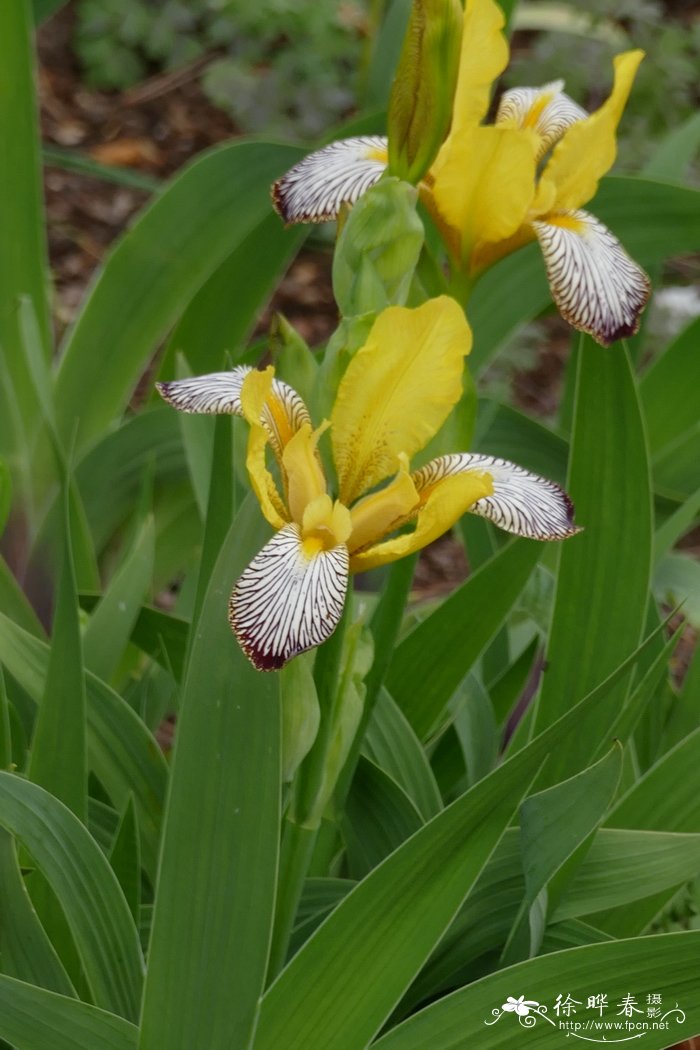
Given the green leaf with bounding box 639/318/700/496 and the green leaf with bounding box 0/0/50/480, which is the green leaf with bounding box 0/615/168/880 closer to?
the green leaf with bounding box 0/0/50/480

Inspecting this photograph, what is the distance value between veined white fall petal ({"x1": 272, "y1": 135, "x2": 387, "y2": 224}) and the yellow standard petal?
28 centimetres

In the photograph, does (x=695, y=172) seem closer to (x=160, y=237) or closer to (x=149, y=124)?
(x=149, y=124)

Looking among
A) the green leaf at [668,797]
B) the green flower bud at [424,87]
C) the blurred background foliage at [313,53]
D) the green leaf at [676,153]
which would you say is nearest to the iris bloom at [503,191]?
A: the green flower bud at [424,87]

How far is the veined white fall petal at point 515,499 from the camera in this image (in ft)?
2.35

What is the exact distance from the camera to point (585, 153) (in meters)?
0.95

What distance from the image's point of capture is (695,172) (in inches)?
98.1

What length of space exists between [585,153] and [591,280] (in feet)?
0.38

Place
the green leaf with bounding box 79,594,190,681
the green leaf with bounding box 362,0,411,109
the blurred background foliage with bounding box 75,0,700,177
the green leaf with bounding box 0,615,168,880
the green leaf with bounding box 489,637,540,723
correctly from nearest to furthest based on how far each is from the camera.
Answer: the green leaf with bounding box 0,615,168,880 → the green leaf with bounding box 79,594,190,681 → the green leaf with bounding box 489,637,540,723 → the green leaf with bounding box 362,0,411,109 → the blurred background foliage with bounding box 75,0,700,177

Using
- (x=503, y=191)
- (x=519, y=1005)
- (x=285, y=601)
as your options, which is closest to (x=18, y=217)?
(x=503, y=191)

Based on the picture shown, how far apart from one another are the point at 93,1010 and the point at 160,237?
904 mm

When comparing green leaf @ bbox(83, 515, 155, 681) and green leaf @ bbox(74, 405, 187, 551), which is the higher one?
green leaf @ bbox(74, 405, 187, 551)

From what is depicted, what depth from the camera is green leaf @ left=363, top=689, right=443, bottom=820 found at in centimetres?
96

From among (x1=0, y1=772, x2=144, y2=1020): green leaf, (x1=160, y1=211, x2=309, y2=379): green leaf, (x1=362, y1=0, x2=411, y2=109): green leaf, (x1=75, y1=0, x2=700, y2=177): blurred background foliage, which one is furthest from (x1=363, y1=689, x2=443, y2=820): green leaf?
(x1=75, y1=0, x2=700, y2=177): blurred background foliage

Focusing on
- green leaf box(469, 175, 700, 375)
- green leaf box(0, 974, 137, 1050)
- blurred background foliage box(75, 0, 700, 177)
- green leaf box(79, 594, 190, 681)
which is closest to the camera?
green leaf box(0, 974, 137, 1050)
